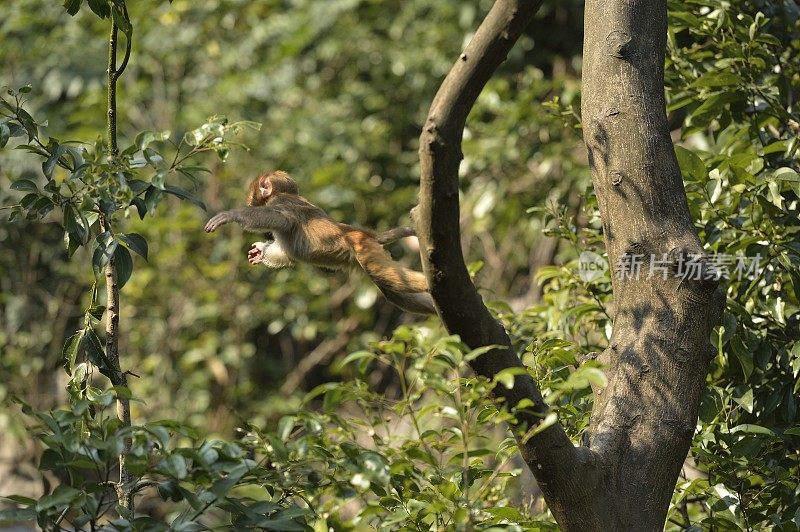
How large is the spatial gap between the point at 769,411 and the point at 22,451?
578cm

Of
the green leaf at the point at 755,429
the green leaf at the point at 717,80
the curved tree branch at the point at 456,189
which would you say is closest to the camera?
the curved tree branch at the point at 456,189

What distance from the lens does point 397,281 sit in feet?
10.6

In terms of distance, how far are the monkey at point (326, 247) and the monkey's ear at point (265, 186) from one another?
0.07m

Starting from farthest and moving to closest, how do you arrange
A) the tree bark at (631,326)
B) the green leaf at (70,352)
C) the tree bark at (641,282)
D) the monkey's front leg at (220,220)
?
the monkey's front leg at (220,220) → the green leaf at (70,352) → the tree bark at (641,282) → the tree bark at (631,326)

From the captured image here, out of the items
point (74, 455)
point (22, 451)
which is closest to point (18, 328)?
point (22, 451)

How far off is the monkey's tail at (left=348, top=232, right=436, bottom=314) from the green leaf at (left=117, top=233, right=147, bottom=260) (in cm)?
87

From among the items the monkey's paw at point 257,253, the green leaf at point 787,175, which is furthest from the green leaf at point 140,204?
the green leaf at point 787,175

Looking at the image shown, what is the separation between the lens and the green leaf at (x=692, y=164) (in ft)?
9.71

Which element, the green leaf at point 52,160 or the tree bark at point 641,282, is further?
the green leaf at point 52,160

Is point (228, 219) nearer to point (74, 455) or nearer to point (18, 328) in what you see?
point (74, 455)

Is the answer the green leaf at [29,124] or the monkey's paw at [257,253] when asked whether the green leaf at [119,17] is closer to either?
the green leaf at [29,124]

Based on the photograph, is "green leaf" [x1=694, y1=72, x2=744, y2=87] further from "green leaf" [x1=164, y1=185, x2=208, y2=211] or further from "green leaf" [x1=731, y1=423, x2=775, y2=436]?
"green leaf" [x1=164, y1=185, x2=208, y2=211]

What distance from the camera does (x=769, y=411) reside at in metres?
2.98

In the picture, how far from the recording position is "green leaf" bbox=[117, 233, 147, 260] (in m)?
2.58
